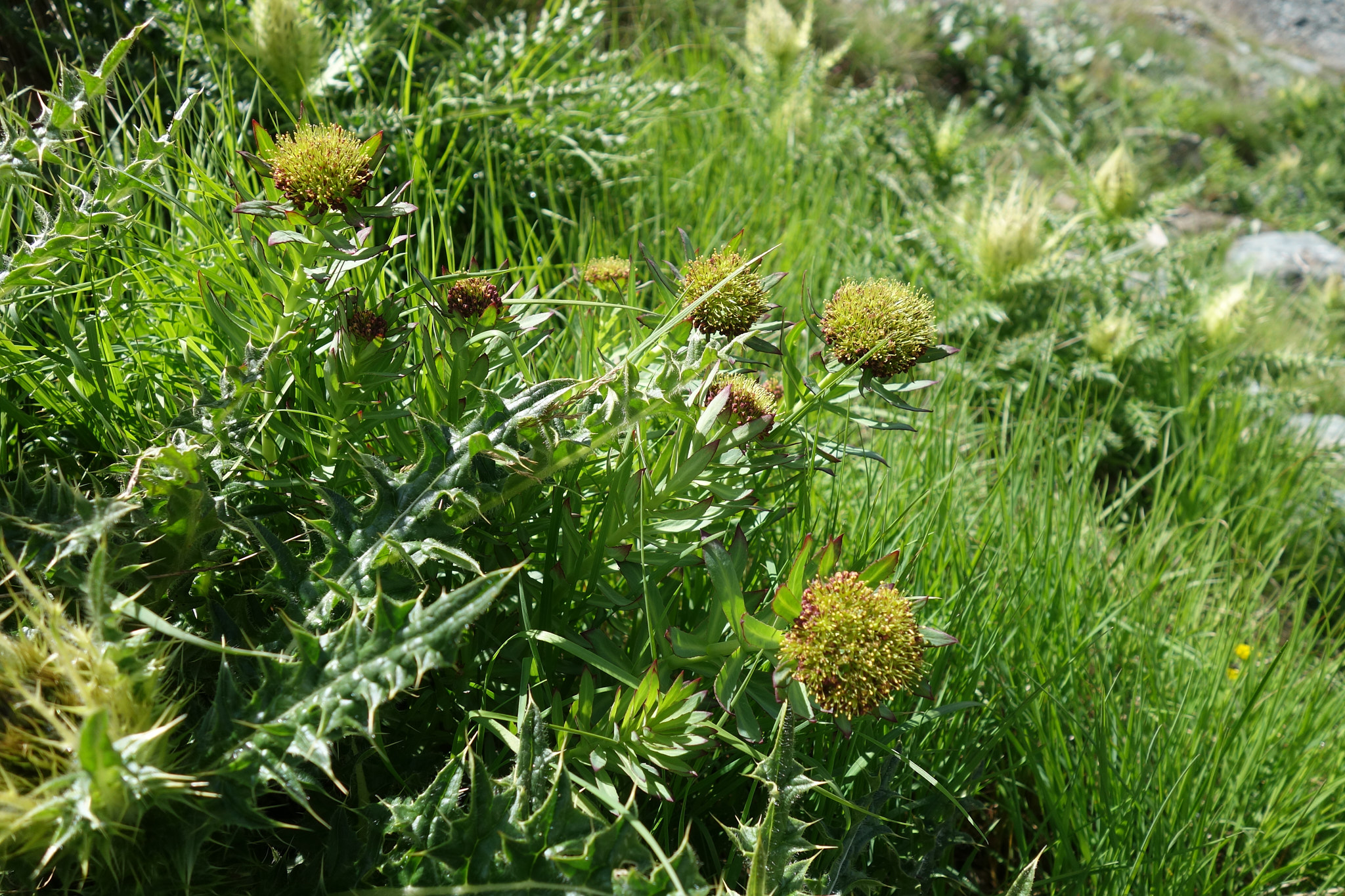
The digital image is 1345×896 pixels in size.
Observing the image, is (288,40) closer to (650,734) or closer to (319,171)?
(319,171)

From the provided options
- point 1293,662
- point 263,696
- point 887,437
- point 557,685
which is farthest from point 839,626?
point 1293,662

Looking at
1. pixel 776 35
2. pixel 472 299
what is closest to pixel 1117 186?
pixel 776 35

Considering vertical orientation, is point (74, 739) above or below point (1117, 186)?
above

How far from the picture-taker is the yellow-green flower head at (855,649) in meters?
0.92

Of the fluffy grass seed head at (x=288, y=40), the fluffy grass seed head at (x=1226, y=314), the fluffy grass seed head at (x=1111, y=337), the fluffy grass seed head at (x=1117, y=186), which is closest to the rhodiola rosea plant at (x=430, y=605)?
the fluffy grass seed head at (x=288, y=40)

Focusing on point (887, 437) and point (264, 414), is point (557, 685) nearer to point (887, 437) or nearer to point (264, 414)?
point (264, 414)

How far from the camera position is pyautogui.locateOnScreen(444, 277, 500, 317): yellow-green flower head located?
1.12m

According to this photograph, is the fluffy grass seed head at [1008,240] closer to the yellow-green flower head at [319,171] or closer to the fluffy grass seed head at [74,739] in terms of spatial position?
the yellow-green flower head at [319,171]

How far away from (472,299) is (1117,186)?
3115 mm

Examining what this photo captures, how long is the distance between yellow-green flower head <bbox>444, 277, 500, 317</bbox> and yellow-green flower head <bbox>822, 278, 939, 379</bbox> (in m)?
0.44

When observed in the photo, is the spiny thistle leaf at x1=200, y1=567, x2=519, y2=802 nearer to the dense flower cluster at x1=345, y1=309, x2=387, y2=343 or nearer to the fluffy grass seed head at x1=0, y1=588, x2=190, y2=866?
the fluffy grass seed head at x1=0, y1=588, x2=190, y2=866

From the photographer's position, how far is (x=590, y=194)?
8.86 ft

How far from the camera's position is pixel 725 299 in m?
1.13

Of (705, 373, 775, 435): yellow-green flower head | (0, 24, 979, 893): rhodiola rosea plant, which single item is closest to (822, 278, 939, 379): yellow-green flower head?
(0, 24, 979, 893): rhodiola rosea plant
